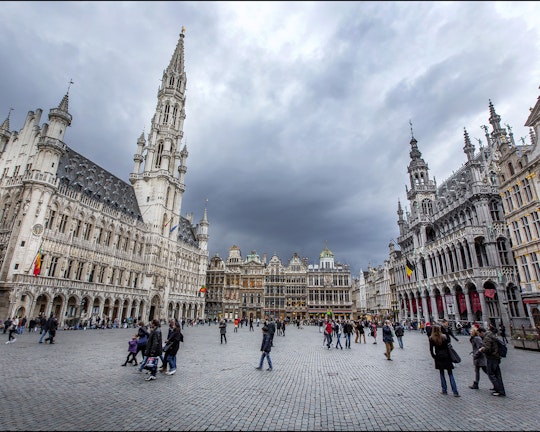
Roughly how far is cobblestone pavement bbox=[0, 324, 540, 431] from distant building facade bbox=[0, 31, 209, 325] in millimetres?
27663

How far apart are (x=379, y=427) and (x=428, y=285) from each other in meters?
44.3

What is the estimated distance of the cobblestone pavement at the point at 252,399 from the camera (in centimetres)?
585

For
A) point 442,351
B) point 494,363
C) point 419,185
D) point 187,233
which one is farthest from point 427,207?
point 187,233

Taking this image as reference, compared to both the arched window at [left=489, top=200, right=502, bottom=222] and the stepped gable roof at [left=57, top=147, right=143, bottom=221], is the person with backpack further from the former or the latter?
the stepped gable roof at [left=57, top=147, right=143, bottom=221]

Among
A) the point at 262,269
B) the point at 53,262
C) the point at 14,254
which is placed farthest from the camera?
the point at 262,269

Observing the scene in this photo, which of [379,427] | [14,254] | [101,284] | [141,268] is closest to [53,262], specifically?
[14,254]

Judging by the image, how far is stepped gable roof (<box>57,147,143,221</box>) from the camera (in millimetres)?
43625

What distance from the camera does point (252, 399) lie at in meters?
7.48

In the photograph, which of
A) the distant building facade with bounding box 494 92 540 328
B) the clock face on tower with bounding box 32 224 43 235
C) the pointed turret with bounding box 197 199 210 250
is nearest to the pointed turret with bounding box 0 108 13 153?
the clock face on tower with bounding box 32 224 43 235

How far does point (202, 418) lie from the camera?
6074 millimetres

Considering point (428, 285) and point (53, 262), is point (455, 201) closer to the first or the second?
point (428, 285)

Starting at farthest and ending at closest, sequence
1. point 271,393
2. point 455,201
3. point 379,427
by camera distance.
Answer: point 455,201
point 271,393
point 379,427

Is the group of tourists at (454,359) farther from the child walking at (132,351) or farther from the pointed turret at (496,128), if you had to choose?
the pointed turret at (496,128)

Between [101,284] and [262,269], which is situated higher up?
[262,269]
